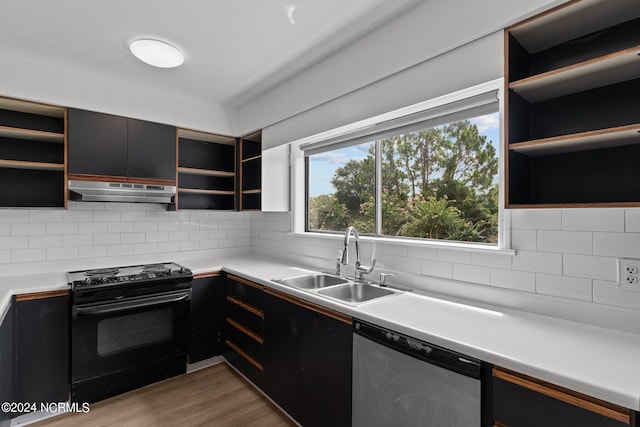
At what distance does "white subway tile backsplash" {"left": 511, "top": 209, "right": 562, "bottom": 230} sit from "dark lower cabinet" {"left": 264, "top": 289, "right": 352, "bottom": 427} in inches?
39.1

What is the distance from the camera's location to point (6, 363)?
1846 mm

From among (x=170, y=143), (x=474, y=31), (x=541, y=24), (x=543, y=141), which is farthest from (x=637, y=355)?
(x=170, y=143)

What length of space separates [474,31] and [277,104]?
170 cm

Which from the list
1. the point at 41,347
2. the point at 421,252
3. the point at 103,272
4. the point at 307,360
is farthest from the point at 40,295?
the point at 421,252

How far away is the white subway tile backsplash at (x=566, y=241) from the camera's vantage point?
141cm

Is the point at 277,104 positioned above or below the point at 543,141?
above

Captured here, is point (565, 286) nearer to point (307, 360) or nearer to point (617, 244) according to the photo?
point (617, 244)

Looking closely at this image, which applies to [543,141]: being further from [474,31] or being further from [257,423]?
[257,423]

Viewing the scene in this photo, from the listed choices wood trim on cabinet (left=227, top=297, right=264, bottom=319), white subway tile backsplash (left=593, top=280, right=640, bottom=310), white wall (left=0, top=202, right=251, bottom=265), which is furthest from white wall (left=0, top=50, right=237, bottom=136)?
white subway tile backsplash (left=593, top=280, right=640, bottom=310)

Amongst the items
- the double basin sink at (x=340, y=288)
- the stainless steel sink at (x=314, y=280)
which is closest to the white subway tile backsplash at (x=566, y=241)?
the double basin sink at (x=340, y=288)

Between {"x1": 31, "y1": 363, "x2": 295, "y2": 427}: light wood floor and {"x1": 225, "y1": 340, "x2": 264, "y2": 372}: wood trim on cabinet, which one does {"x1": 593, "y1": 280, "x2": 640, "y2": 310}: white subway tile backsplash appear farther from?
{"x1": 225, "y1": 340, "x2": 264, "y2": 372}: wood trim on cabinet

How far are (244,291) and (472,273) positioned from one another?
1.69 meters

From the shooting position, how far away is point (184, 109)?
10.0 ft

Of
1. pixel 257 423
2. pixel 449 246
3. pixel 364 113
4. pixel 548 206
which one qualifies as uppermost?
pixel 364 113
